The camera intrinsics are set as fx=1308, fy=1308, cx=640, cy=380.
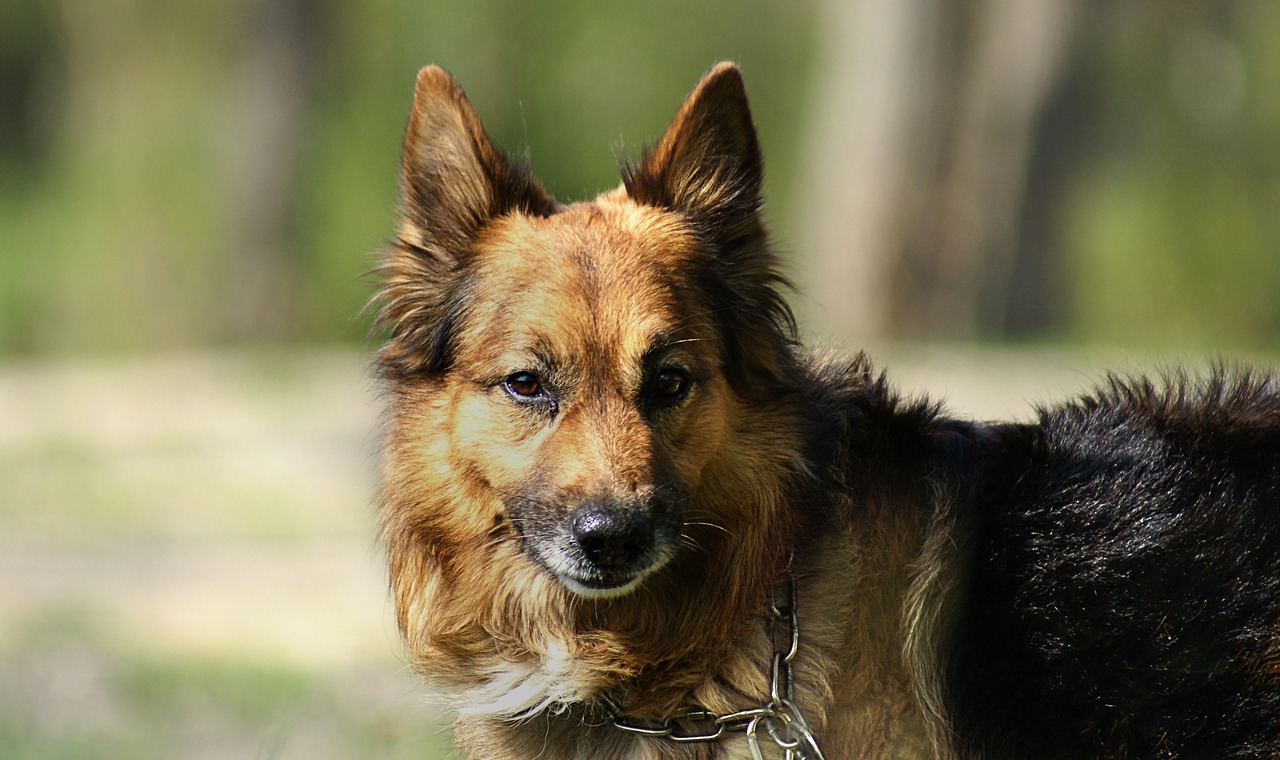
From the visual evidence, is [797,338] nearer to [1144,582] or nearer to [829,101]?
[1144,582]

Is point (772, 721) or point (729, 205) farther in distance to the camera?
point (729, 205)

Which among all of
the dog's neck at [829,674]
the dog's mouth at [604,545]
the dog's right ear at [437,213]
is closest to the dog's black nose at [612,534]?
the dog's mouth at [604,545]

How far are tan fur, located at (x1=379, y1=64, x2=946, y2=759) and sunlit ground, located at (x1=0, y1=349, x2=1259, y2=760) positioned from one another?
0.45m

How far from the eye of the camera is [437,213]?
4.15 meters

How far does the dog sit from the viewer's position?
11.2 feet

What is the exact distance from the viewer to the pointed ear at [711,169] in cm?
406

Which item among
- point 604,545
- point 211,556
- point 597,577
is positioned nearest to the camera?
point 604,545

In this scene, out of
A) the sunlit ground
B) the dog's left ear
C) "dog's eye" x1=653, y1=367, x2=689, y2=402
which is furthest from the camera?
the sunlit ground

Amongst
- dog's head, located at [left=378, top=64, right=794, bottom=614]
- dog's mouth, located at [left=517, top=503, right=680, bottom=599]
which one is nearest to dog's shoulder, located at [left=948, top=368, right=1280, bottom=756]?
dog's head, located at [left=378, top=64, right=794, bottom=614]

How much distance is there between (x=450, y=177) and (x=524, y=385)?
0.77 meters

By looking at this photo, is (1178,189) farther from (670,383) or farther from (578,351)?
(578,351)

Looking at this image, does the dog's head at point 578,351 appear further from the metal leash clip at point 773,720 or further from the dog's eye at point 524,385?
the metal leash clip at point 773,720

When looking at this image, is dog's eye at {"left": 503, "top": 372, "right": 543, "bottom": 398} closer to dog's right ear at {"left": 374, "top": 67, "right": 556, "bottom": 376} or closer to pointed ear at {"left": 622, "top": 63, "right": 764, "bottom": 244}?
dog's right ear at {"left": 374, "top": 67, "right": 556, "bottom": 376}

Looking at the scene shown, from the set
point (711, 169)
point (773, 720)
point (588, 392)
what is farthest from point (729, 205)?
point (773, 720)
